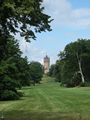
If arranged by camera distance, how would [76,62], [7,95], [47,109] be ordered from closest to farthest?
1. [47,109]
2. [7,95]
3. [76,62]

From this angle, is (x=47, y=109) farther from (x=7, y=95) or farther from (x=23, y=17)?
(x=7, y=95)

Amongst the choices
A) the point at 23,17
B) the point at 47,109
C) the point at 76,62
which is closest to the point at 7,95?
the point at 47,109

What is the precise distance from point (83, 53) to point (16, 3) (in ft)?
363

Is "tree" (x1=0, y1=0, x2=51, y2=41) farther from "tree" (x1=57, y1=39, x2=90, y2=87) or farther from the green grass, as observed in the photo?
"tree" (x1=57, y1=39, x2=90, y2=87)

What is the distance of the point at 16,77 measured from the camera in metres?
61.6

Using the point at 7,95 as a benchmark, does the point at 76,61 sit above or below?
above

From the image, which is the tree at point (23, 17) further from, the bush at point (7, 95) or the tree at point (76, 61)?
the tree at point (76, 61)

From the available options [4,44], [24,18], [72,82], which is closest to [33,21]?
[24,18]

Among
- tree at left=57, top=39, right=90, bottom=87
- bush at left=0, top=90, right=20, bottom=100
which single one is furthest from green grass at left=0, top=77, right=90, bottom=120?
tree at left=57, top=39, right=90, bottom=87

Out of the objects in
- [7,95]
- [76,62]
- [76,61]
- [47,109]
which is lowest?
[47,109]

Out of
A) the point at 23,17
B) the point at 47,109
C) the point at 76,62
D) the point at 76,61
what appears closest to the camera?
the point at 23,17

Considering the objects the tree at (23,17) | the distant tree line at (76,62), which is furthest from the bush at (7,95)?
the distant tree line at (76,62)

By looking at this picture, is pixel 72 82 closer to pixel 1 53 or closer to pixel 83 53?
pixel 83 53

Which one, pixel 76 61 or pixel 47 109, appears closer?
pixel 47 109
